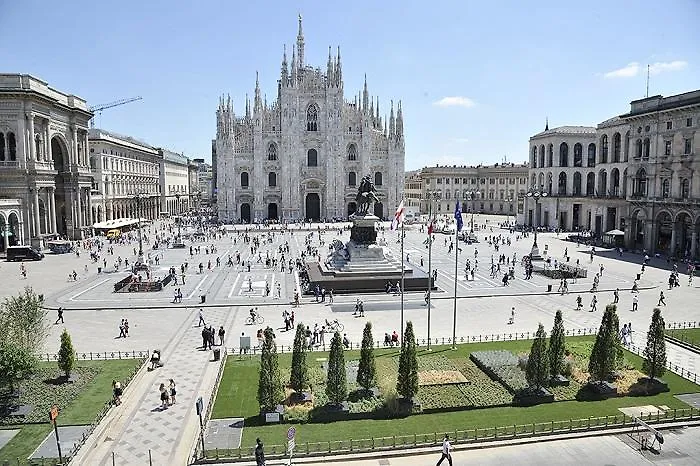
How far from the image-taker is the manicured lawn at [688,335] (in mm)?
27609

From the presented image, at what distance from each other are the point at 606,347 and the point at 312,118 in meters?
87.9

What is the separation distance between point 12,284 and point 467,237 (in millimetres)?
53035

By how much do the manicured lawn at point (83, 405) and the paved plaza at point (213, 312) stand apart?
0.78 m

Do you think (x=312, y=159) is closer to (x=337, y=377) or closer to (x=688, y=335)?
(x=688, y=335)

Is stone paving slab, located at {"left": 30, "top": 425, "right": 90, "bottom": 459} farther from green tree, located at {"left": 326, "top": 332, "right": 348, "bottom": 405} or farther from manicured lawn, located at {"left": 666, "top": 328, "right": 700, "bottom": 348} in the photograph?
manicured lawn, located at {"left": 666, "top": 328, "right": 700, "bottom": 348}

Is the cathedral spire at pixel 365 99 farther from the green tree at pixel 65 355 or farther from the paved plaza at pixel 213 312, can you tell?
the green tree at pixel 65 355

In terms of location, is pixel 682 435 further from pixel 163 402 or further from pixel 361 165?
pixel 361 165

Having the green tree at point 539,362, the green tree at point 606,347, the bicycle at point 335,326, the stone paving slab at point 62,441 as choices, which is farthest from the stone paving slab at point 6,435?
the green tree at point 606,347

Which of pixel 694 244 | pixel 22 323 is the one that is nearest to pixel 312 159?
pixel 694 244

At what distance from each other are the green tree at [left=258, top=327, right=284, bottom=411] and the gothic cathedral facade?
267 feet

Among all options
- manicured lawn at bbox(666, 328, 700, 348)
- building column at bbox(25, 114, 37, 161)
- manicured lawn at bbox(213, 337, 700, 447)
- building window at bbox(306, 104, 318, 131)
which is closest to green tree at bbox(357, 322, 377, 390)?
manicured lawn at bbox(213, 337, 700, 447)

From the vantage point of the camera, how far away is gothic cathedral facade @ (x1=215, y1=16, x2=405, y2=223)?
328 feet

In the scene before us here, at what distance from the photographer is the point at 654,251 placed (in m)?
59.6

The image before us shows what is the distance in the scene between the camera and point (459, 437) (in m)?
17.3
